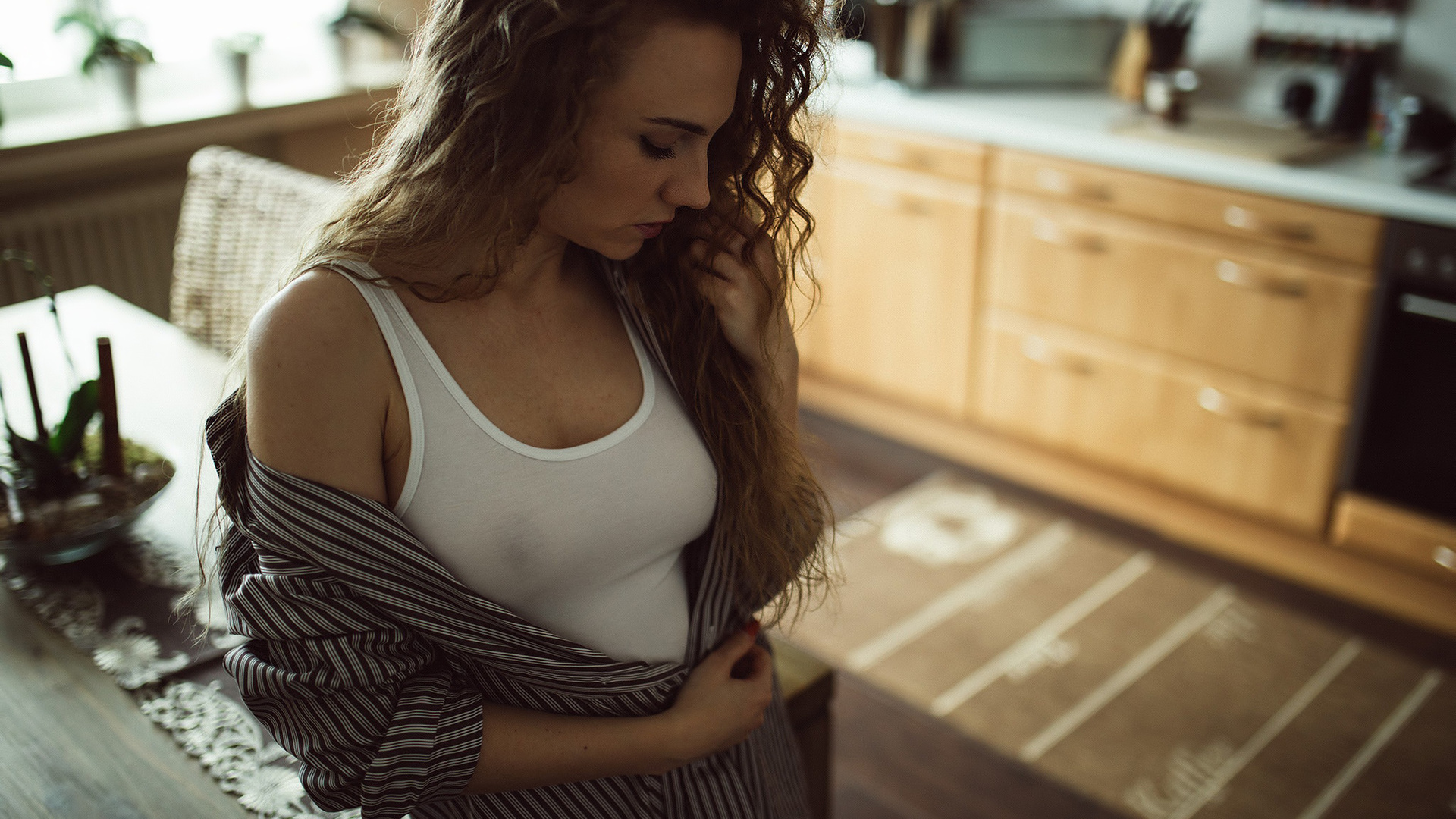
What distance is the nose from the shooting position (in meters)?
0.93

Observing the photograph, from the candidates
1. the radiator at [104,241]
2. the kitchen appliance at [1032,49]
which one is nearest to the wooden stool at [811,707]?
the kitchen appliance at [1032,49]

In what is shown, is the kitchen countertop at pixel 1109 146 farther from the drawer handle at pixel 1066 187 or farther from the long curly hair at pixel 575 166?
the long curly hair at pixel 575 166

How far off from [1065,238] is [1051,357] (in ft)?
1.04

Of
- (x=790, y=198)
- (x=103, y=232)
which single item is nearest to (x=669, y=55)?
(x=790, y=198)

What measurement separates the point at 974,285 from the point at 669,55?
7.35 feet

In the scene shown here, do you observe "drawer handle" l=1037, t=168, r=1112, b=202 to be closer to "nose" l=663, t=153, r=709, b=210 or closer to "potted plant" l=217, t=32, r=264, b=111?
"nose" l=663, t=153, r=709, b=210

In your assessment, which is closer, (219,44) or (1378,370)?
(1378,370)

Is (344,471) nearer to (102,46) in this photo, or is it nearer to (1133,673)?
(1133,673)

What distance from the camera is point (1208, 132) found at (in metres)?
2.71

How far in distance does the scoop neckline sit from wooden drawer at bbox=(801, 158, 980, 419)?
210cm

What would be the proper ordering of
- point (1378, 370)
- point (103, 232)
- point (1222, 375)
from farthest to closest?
point (103, 232)
point (1222, 375)
point (1378, 370)

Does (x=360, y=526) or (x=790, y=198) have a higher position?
(x=790, y=198)

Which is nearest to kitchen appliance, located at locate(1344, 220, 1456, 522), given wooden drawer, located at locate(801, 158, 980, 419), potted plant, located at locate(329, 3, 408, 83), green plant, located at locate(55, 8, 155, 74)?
wooden drawer, located at locate(801, 158, 980, 419)

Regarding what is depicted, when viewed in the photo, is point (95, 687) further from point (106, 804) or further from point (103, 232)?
point (103, 232)
